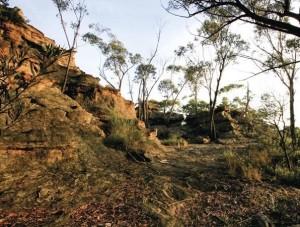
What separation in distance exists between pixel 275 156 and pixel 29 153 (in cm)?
800

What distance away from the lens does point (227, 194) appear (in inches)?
314

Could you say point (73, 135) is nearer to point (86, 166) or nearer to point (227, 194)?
point (86, 166)

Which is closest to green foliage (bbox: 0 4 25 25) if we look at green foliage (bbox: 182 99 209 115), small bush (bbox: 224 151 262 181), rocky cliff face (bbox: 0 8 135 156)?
rocky cliff face (bbox: 0 8 135 156)

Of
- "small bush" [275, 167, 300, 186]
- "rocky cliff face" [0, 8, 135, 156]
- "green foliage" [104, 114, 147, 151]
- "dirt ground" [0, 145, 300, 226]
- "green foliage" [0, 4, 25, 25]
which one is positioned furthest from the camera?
"green foliage" [0, 4, 25, 25]

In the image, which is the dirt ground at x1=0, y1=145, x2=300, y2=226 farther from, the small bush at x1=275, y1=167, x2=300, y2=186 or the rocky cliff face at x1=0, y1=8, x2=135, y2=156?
the rocky cliff face at x1=0, y1=8, x2=135, y2=156

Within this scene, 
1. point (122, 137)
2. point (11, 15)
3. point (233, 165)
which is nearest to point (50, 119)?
point (122, 137)

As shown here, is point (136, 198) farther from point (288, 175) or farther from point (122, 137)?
point (288, 175)

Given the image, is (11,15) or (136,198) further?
(11,15)

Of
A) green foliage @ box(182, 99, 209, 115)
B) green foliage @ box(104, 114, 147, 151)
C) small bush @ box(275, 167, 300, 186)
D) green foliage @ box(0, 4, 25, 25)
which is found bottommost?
small bush @ box(275, 167, 300, 186)

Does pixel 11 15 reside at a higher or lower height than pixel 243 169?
higher

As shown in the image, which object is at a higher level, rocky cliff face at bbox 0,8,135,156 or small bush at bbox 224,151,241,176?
rocky cliff face at bbox 0,8,135,156

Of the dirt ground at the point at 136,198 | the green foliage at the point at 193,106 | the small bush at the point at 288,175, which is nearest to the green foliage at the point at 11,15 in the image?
the dirt ground at the point at 136,198

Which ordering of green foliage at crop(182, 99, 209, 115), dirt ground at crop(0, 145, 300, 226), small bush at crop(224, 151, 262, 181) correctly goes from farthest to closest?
green foliage at crop(182, 99, 209, 115) < small bush at crop(224, 151, 262, 181) < dirt ground at crop(0, 145, 300, 226)

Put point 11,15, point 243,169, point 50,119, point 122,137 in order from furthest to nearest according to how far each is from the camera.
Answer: point 11,15, point 122,137, point 50,119, point 243,169
